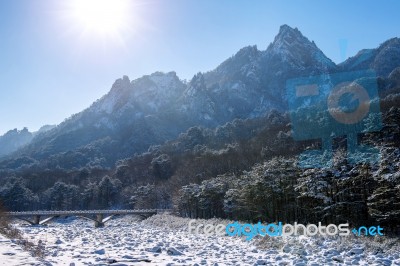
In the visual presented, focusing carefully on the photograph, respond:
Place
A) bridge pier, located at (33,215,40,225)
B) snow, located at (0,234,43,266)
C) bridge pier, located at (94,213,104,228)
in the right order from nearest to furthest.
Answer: snow, located at (0,234,43,266) < bridge pier, located at (94,213,104,228) < bridge pier, located at (33,215,40,225)

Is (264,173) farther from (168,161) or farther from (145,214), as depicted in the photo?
(168,161)

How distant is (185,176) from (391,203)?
77.9 m

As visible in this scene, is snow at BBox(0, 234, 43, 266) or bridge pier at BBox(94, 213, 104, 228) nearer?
snow at BBox(0, 234, 43, 266)

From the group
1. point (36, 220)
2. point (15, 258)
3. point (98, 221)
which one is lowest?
point (98, 221)

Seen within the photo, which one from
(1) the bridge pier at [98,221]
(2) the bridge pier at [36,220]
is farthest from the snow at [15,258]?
(2) the bridge pier at [36,220]

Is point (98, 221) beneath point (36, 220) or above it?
beneath

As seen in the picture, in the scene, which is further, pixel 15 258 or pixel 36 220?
pixel 36 220

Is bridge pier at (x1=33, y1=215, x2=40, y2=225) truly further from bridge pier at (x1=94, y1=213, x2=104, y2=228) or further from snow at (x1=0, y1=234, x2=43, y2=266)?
snow at (x1=0, y1=234, x2=43, y2=266)

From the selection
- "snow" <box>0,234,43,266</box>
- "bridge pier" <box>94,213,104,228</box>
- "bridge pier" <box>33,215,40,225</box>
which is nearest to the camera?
"snow" <box>0,234,43,266</box>

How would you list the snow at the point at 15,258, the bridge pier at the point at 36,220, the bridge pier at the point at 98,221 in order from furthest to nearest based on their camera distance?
1. the bridge pier at the point at 36,220
2. the bridge pier at the point at 98,221
3. the snow at the point at 15,258

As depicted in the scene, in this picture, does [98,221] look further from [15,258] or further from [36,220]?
[15,258]

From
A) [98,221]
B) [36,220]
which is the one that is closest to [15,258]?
[98,221]

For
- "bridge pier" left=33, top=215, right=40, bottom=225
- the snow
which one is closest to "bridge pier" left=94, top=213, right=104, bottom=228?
"bridge pier" left=33, top=215, right=40, bottom=225

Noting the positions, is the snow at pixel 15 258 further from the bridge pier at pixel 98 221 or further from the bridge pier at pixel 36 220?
the bridge pier at pixel 36 220
